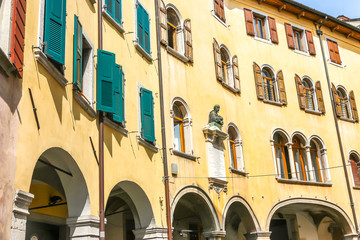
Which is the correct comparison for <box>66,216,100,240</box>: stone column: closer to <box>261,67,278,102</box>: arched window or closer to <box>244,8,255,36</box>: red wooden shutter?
<box>261,67,278,102</box>: arched window

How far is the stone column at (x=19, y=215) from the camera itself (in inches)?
270

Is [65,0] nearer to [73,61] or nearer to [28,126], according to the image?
[73,61]

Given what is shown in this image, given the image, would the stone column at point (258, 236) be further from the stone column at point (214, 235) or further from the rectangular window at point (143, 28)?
the rectangular window at point (143, 28)

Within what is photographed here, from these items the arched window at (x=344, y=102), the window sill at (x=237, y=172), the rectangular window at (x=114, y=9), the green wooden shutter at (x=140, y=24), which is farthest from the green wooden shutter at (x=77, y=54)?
the arched window at (x=344, y=102)

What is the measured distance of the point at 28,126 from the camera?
7.53m

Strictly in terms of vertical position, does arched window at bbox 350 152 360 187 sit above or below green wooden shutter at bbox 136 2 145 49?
below

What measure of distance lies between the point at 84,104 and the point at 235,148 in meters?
9.10

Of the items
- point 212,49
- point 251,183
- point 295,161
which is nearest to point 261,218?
point 251,183

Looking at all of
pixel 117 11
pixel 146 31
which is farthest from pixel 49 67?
pixel 146 31

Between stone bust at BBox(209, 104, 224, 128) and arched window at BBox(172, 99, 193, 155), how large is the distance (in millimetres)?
1170

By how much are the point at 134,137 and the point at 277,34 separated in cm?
1208

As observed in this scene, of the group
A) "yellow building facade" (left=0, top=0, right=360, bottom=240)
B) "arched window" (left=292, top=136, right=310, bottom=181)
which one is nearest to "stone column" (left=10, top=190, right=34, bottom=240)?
"yellow building facade" (left=0, top=0, right=360, bottom=240)

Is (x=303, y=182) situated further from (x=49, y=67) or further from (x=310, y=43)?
(x=49, y=67)

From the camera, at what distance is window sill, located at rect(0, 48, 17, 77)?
263 inches
